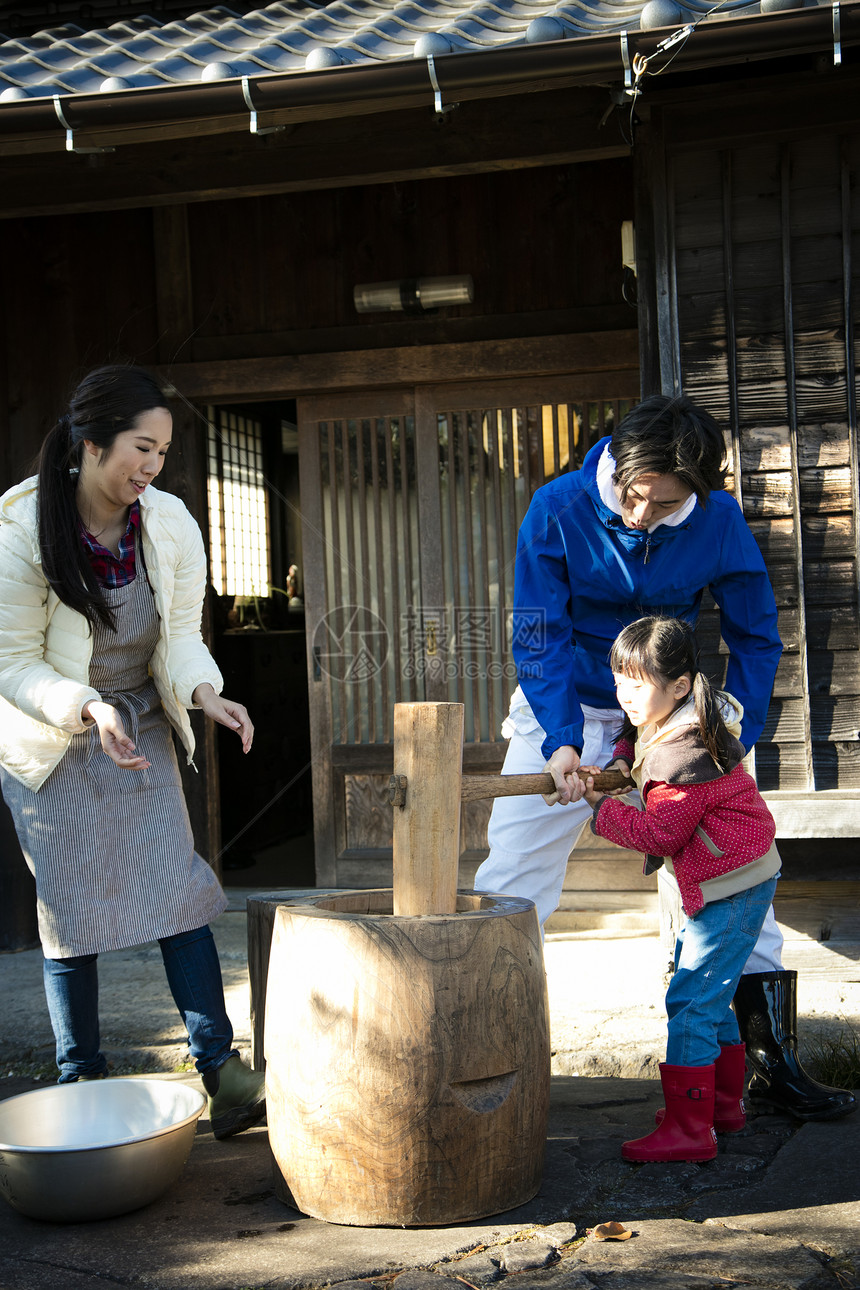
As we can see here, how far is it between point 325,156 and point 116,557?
239 centimetres

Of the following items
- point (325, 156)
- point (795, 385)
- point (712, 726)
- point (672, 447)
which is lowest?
point (712, 726)

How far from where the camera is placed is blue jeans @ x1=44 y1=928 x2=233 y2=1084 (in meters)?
2.93

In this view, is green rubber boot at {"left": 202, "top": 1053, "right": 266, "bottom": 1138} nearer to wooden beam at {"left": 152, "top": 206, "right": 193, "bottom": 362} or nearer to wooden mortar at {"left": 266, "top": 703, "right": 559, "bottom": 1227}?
wooden mortar at {"left": 266, "top": 703, "right": 559, "bottom": 1227}

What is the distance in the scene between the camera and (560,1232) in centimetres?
242

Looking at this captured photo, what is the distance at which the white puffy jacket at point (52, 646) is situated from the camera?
9.26 ft

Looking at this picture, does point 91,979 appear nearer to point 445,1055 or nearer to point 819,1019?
point 445,1055

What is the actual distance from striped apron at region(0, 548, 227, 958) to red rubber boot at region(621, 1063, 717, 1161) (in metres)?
1.22

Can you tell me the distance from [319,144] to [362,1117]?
12.2ft

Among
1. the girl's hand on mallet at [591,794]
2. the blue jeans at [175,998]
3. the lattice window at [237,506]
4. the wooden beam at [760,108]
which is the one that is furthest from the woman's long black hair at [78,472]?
the lattice window at [237,506]

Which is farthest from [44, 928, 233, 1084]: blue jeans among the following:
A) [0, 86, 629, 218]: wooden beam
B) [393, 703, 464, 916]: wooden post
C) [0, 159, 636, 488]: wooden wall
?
[0, 159, 636, 488]: wooden wall

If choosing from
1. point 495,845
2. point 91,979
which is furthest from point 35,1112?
point 495,845

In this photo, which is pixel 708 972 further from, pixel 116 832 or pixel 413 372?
pixel 413 372

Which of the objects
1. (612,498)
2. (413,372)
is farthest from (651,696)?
(413,372)

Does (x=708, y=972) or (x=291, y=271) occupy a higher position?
(x=291, y=271)
